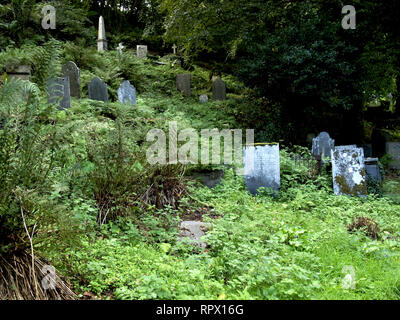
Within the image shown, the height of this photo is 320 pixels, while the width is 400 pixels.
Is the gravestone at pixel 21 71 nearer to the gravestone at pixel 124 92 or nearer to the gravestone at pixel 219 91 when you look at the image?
the gravestone at pixel 124 92

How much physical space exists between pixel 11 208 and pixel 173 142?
3250mm

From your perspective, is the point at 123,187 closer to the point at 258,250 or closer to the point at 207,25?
the point at 258,250

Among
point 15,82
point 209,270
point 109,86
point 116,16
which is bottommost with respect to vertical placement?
point 209,270

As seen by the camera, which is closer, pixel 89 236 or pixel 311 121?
pixel 89 236

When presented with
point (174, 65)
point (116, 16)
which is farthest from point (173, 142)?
point (116, 16)

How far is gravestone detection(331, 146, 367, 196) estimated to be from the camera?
5.80 metres

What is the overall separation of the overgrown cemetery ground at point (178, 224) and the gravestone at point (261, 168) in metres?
0.19

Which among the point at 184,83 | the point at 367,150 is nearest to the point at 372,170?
the point at 367,150

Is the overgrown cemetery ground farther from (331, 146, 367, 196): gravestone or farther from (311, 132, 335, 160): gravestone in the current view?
(311, 132, 335, 160): gravestone

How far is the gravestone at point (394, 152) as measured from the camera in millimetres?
9164

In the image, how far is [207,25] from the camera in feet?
31.4

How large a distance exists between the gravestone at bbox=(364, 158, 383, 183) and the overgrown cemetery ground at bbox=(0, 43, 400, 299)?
230 mm

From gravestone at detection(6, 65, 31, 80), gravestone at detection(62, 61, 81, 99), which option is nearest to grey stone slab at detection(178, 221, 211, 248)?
gravestone at detection(6, 65, 31, 80)

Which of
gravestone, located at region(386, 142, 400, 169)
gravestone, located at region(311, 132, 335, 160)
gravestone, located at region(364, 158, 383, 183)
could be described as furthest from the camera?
gravestone, located at region(386, 142, 400, 169)
